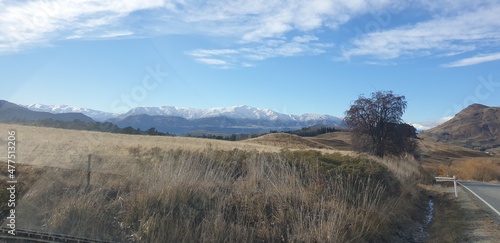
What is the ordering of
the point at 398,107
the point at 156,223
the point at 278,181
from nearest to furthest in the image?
the point at 156,223 → the point at 278,181 → the point at 398,107

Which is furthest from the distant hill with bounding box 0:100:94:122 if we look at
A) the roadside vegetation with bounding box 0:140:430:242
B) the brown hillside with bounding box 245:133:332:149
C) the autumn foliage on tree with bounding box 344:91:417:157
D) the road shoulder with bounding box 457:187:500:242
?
the road shoulder with bounding box 457:187:500:242

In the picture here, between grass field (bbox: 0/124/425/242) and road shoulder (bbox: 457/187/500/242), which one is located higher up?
grass field (bbox: 0/124/425/242)

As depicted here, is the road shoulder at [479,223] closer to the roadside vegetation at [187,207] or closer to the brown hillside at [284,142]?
the roadside vegetation at [187,207]

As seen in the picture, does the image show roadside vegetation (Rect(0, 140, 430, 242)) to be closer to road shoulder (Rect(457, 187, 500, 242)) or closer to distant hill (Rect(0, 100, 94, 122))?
road shoulder (Rect(457, 187, 500, 242))

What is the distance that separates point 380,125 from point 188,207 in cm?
3130

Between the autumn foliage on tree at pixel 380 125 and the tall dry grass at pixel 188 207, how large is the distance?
2680 cm

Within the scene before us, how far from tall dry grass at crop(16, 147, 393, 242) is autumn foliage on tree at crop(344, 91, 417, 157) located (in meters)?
26.8

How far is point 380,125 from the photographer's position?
37.5 m

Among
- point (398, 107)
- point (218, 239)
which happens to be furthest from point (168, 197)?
point (398, 107)

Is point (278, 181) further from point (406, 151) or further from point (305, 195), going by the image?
point (406, 151)

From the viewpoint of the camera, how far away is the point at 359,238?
9.28 metres

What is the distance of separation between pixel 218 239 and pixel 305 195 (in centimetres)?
294

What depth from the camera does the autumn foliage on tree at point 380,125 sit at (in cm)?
3703

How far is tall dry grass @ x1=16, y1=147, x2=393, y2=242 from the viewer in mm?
8133
